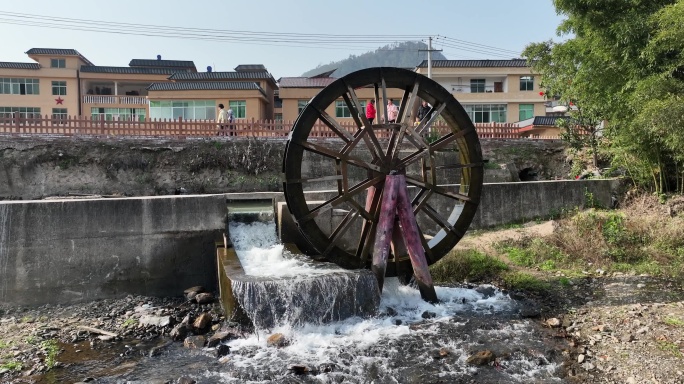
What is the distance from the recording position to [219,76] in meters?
30.3

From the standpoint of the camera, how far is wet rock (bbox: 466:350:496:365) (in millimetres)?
5598

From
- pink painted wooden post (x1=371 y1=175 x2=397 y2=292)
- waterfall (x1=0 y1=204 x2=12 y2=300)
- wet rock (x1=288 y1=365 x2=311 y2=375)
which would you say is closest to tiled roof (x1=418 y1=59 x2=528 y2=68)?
pink painted wooden post (x1=371 y1=175 x2=397 y2=292)

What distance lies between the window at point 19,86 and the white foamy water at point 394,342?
3277 centimetres

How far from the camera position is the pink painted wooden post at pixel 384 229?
7.62 metres

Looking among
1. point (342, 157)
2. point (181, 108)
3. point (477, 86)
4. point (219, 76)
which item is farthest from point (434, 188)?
point (477, 86)

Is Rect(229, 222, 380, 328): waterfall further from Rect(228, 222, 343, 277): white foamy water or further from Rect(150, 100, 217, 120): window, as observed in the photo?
Rect(150, 100, 217, 120): window

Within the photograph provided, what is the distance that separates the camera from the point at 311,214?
7.97 m

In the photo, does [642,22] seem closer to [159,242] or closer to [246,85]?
[159,242]

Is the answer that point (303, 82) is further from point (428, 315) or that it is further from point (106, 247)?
point (428, 315)

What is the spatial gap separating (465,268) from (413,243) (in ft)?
6.75

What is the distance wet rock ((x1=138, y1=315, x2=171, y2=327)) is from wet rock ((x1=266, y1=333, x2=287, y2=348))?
1758mm

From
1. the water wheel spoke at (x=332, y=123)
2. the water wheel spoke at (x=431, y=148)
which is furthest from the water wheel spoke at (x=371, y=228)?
the water wheel spoke at (x=332, y=123)

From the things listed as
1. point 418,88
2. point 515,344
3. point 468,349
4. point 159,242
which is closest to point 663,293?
point 515,344

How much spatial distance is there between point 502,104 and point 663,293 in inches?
1102
